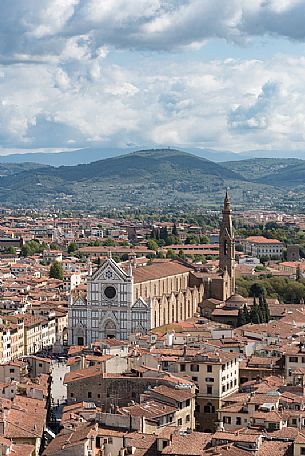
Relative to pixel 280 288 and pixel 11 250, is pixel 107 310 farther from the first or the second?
pixel 11 250

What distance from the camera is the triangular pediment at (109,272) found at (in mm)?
62562

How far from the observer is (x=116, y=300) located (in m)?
62.2

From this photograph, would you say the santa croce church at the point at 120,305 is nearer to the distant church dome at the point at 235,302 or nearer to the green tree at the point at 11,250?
the distant church dome at the point at 235,302

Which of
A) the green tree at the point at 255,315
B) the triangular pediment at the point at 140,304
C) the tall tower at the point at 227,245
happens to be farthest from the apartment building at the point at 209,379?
the tall tower at the point at 227,245

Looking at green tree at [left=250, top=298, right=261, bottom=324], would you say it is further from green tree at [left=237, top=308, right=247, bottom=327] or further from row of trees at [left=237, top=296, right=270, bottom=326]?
green tree at [left=237, top=308, right=247, bottom=327]

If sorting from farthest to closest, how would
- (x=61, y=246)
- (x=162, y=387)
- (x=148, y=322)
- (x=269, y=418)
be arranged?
(x=61, y=246)
(x=148, y=322)
(x=162, y=387)
(x=269, y=418)

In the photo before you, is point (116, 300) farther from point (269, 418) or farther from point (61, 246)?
point (61, 246)

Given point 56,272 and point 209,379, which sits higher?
point 209,379

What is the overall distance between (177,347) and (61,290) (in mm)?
38821

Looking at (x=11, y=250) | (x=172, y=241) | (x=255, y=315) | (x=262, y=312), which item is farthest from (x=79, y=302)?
(x=172, y=241)

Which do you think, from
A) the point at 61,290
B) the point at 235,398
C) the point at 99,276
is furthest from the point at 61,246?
the point at 235,398

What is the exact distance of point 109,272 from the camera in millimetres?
62781

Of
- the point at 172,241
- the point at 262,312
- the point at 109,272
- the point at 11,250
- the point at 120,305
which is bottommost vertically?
the point at 11,250

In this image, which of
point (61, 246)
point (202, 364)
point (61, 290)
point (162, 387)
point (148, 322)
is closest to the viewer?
point (162, 387)
